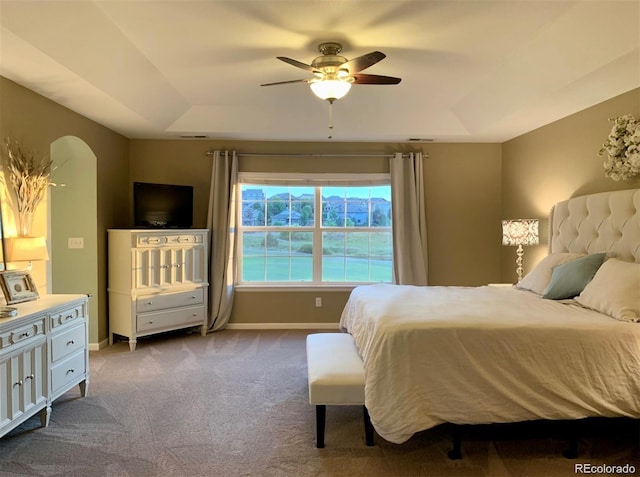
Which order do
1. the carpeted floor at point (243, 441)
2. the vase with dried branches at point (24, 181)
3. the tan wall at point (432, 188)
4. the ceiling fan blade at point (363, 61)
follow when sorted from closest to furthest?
the carpeted floor at point (243, 441) → the ceiling fan blade at point (363, 61) → the vase with dried branches at point (24, 181) → the tan wall at point (432, 188)

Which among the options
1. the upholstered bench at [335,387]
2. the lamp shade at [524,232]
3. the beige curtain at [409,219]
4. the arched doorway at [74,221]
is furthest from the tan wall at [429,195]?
the upholstered bench at [335,387]

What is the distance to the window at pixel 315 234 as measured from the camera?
540 centimetres

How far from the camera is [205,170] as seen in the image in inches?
206

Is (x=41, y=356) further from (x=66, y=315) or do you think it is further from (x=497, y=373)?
(x=497, y=373)

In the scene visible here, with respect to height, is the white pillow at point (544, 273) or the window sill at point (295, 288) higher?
the white pillow at point (544, 273)

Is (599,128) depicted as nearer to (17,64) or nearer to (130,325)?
(17,64)

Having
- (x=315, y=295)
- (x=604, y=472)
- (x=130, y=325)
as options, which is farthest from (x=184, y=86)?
(x=604, y=472)

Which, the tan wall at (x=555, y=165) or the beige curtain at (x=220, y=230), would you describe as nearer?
the tan wall at (x=555, y=165)

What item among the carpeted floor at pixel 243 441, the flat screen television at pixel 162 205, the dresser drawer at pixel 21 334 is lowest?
the carpeted floor at pixel 243 441

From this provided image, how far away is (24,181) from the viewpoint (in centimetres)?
304

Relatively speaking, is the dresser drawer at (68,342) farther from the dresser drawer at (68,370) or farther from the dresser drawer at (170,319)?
the dresser drawer at (170,319)

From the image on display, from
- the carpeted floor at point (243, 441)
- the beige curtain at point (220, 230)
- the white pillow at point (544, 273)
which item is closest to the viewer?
the carpeted floor at point (243, 441)

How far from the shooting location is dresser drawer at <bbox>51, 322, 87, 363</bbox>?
110 inches

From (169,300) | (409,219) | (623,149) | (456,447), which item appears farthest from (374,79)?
(169,300)
